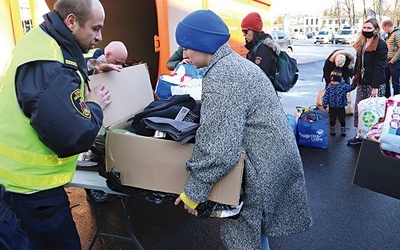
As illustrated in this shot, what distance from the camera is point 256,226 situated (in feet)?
5.55

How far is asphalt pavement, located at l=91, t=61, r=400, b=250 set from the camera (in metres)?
2.81

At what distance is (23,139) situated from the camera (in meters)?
1.46

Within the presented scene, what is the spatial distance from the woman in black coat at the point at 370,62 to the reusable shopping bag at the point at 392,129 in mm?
3572

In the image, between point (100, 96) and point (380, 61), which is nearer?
point (100, 96)

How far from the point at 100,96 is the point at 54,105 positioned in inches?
20.6

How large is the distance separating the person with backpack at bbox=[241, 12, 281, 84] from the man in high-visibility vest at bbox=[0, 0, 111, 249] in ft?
8.86

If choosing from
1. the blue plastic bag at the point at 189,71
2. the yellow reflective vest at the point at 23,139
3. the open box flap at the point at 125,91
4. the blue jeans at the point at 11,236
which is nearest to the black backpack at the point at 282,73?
the blue plastic bag at the point at 189,71

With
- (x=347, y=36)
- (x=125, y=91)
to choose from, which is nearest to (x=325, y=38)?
(x=347, y=36)

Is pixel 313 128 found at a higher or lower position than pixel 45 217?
lower

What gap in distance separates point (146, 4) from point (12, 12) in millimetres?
2419

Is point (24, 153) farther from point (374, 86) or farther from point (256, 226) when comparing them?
Answer: point (374, 86)

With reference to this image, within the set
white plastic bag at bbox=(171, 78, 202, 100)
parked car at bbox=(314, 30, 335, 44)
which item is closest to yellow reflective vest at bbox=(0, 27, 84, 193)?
white plastic bag at bbox=(171, 78, 202, 100)

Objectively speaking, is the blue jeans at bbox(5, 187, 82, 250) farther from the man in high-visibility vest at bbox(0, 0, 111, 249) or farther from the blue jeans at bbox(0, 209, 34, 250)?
the blue jeans at bbox(0, 209, 34, 250)

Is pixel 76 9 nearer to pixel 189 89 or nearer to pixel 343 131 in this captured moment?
pixel 189 89
